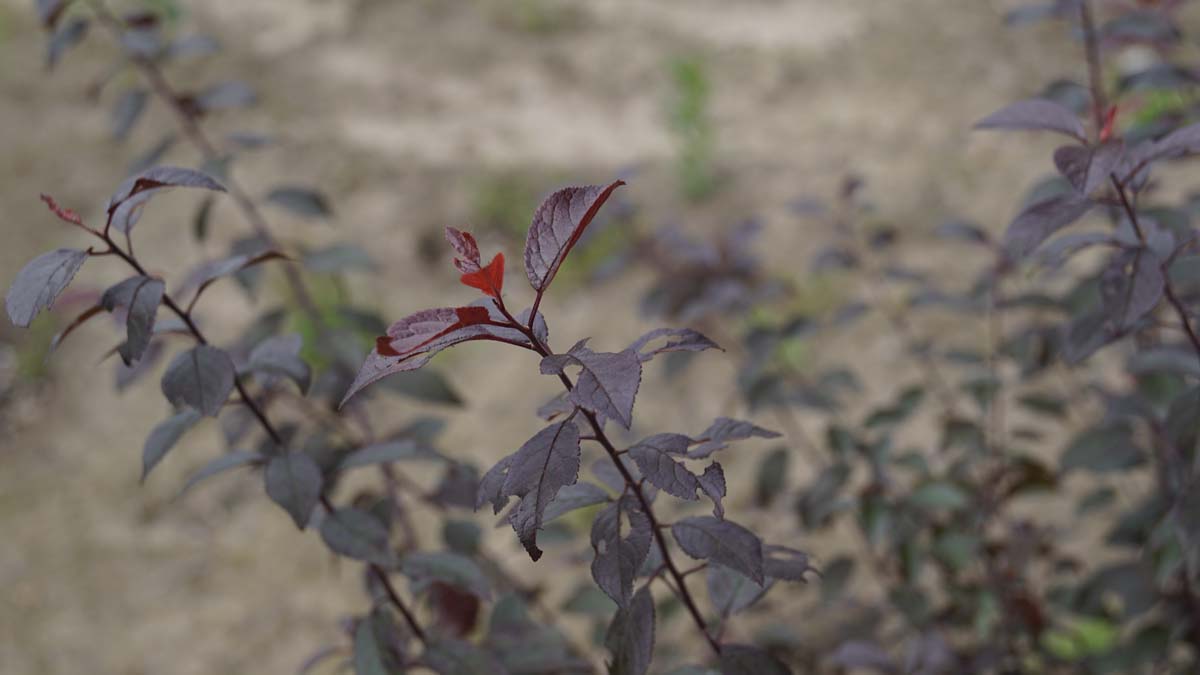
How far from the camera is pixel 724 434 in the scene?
0.94m

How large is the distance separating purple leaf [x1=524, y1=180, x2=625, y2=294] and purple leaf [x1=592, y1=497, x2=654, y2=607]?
220 mm

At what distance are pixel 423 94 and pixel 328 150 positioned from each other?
0.56 metres

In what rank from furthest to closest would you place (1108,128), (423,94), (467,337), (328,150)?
1. (423,94)
2. (328,150)
3. (1108,128)
4. (467,337)

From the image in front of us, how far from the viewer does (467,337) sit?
83cm

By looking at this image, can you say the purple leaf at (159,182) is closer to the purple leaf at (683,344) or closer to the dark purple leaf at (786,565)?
the purple leaf at (683,344)

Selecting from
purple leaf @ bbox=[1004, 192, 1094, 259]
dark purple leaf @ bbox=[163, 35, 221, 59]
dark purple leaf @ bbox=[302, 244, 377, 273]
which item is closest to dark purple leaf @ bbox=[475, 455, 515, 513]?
purple leaf @ bbox=[1004, 192, 1094, 259]

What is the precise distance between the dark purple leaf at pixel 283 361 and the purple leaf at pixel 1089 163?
788 mm

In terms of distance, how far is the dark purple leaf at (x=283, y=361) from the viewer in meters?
1.13

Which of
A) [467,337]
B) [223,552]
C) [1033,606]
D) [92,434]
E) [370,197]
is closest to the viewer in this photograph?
[467,337]

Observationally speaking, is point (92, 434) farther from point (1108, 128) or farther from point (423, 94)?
point (1108, 128)

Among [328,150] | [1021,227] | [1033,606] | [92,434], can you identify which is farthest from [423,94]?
[1021,227]

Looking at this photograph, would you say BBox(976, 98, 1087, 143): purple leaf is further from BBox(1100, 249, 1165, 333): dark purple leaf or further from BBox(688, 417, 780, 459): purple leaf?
BBox(688, 417, 780, 459): purple leaf

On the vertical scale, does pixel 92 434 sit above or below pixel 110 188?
below

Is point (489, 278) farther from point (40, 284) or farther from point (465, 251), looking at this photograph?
point (40, 284)
